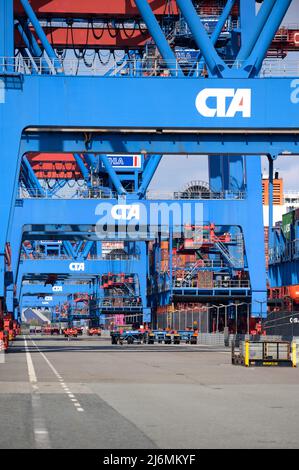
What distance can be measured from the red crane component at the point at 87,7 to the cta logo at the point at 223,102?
10538 mm

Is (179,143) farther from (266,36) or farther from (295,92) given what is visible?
(266,36)

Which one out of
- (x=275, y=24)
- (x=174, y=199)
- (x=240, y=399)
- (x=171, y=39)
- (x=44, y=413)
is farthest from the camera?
(x=174, y=199)

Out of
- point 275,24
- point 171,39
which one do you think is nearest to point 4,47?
point 275,24

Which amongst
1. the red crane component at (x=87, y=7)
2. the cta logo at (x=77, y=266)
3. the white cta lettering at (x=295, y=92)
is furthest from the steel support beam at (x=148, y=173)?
the white cta lettering at (x=295, y=92)

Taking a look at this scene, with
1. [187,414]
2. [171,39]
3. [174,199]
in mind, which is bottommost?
[187,414]

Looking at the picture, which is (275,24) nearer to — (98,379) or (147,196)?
(98,379)

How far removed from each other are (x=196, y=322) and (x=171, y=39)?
34.9 m

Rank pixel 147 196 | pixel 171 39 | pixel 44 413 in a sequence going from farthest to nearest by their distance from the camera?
1. pixel 147 196
2. pixel 171 39
3. pixel 44 413

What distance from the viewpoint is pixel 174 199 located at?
5172cm

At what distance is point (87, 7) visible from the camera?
139 feet

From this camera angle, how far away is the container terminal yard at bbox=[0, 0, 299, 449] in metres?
14.8

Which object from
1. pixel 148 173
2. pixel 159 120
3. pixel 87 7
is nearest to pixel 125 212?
pixel 148 173

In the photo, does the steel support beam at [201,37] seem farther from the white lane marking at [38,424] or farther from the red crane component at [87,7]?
the white lane marking at [38,424]

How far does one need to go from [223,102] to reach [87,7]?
11709mm
